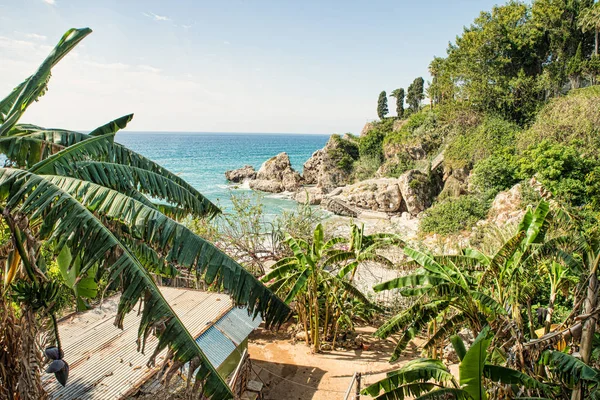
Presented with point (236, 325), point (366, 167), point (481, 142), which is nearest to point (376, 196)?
point (481, 142)

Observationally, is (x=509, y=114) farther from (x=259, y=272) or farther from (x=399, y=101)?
(x=399, y=101)

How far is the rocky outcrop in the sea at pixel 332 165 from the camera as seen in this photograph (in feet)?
120

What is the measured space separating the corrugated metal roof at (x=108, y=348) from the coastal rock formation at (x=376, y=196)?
68.2ft

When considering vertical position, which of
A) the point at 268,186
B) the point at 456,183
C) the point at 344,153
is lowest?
the point at 268,186

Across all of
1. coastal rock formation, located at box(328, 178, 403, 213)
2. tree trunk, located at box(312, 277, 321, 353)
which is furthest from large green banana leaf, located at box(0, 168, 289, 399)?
coastal rock formation, located at box(328, 178, 403, 213)

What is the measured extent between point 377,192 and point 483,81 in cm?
1123

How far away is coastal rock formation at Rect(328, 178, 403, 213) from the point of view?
2656cm

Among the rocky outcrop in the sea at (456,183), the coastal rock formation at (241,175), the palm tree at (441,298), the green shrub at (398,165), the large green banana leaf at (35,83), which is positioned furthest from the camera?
the coastal rock formation at (241,175)

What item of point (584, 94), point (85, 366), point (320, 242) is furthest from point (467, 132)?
point (85, 366)

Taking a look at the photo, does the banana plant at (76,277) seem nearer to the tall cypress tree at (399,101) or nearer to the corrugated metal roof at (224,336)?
the corrugated metal roof at (224,336)

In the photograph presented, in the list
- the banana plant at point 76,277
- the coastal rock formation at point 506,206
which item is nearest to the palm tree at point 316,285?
the banana plant at point 76,277

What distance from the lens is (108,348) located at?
18.3ft

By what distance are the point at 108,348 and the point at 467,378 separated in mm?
5316

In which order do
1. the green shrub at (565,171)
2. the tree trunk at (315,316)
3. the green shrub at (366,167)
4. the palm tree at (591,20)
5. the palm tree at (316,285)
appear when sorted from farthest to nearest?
the green shrub at (366,167) < the palm tree at (591,20) < the green shrub at (565,171) < the tree trunk at (315,316) < the palm tree at (316,285)
